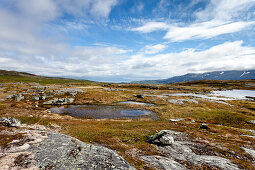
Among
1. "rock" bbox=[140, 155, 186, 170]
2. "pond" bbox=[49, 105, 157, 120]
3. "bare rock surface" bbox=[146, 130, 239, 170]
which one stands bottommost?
"pond" bbox=[49, 105, 157, 120]

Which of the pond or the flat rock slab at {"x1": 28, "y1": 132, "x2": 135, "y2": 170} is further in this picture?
the pond

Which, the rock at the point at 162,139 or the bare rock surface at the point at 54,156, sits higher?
the bare rock surface at the point at 54,156

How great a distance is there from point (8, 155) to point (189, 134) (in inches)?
1300

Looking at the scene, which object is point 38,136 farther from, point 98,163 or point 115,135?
point 115,135

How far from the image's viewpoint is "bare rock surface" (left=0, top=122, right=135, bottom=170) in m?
10.7

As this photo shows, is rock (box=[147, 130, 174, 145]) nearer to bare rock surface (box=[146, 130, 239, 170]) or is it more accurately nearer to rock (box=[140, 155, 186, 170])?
bare rock surface (box=[146, 130, 239, 170])

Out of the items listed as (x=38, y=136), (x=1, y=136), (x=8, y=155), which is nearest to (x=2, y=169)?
(x=8, y=155)

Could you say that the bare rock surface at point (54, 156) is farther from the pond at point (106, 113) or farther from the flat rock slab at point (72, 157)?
the pond at point (106, 113)

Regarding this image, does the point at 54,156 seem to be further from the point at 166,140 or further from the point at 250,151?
the point at 250,151

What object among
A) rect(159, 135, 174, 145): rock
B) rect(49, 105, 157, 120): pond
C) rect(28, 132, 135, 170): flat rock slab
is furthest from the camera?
rect(49, 105, 157, 120): pond

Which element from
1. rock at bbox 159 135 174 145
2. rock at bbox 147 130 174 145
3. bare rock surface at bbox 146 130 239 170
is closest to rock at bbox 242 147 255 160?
bare rock surface at bbox 146 130 239 170

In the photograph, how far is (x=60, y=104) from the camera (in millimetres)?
70812

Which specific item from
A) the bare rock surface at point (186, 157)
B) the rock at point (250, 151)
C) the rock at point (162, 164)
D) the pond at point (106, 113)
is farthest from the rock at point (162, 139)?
the pond at point (106, 113)

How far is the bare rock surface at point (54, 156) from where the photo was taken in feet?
35.1
